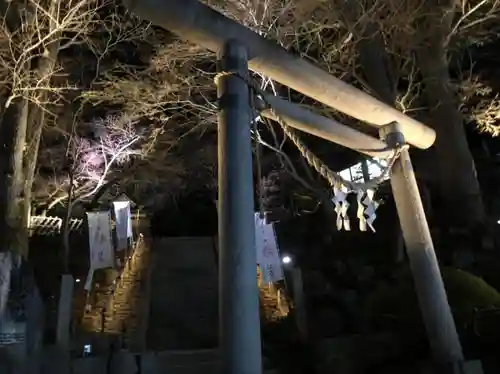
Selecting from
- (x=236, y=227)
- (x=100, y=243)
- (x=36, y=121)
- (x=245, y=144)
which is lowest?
(x=236, y=227)

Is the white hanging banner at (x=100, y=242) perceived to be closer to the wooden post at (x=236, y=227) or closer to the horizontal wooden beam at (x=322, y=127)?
the horizontal wooden beam at (x=322, y=127)

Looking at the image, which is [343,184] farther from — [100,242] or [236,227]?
[100,242]

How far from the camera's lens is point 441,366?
5883 millimetres

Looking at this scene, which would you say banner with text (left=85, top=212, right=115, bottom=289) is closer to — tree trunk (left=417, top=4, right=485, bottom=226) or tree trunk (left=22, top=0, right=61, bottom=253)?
tree trunk (left=22, top=0, right=61, bottom=253)

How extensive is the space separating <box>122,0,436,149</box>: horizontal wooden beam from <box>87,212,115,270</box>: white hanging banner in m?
10.5

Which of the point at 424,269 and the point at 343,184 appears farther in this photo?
the point at 424,269

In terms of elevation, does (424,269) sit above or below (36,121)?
below

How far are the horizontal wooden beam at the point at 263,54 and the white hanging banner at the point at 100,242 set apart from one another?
10536mm

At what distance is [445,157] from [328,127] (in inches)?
298

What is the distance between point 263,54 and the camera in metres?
5.00

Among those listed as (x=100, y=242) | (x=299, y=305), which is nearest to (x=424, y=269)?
(x=299, y=305)

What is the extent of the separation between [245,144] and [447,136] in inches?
387

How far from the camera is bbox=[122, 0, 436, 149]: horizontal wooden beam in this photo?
424 centimetres

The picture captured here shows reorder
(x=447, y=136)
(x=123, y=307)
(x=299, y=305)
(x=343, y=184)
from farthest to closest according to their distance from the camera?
1. (x=123, y=307)
2. (x=447, y=136)
3. (x=299, y=305)
4. (x=343, y=184)
